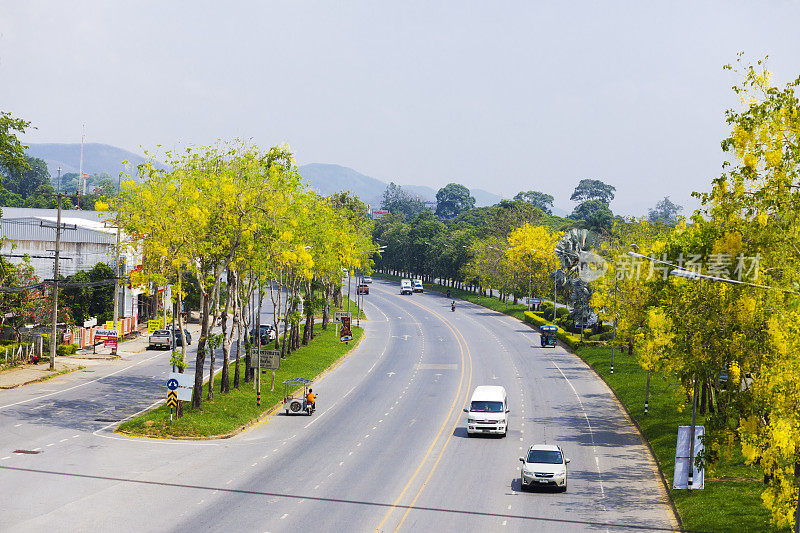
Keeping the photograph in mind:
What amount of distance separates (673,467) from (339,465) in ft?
45.9

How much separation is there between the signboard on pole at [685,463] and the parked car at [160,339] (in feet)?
158

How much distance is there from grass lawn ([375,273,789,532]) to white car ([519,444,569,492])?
13.6 feet

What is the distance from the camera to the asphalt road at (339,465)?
2606cm

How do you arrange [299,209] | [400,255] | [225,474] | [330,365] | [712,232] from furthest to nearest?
[400,255]
[330,365]
[299,209]
[225,474]
[712,232]

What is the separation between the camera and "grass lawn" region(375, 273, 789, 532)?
2683 cm

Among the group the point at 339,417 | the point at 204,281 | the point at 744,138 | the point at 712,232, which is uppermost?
the point at 744,138

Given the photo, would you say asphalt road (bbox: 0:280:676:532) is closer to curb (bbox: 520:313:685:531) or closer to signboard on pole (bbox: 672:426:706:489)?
curb (bbox: 520:313:685:531)

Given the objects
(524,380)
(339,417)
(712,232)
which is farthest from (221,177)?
(524,380)

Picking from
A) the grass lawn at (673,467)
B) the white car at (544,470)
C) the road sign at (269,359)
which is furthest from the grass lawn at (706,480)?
the road sign at (269,359)

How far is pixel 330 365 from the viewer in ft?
211

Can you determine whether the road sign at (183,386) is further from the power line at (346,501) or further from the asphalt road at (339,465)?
the power line at (346,501)

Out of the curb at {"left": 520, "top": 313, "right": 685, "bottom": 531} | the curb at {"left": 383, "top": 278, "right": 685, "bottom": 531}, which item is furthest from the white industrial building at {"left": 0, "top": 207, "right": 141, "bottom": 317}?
the curb at {"left": 520, "top": 313, "right": 685, "bottom": 531}

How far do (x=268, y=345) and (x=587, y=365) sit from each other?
26922 mm

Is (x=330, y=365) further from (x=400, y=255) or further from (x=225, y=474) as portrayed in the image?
(x=400, y=255)
